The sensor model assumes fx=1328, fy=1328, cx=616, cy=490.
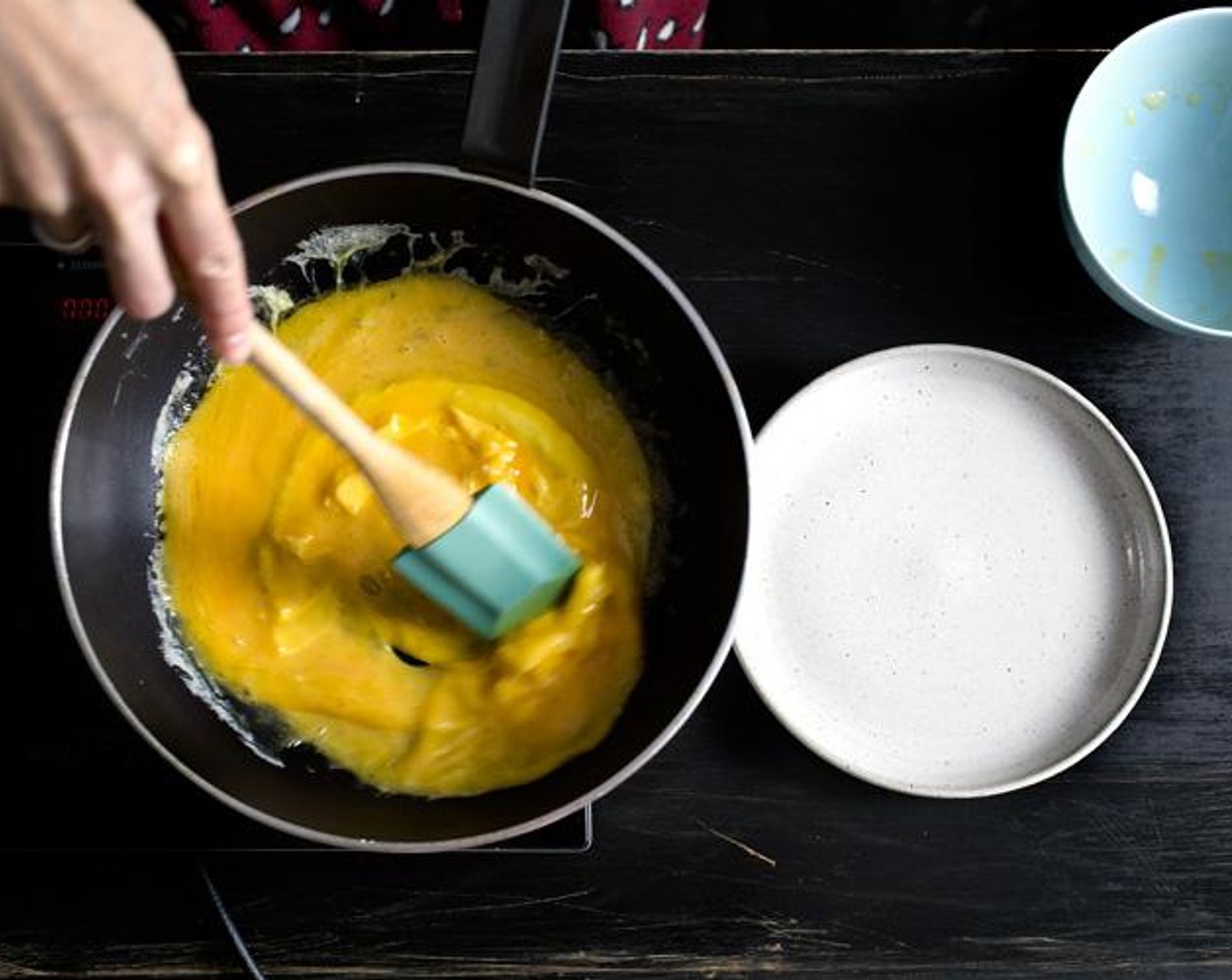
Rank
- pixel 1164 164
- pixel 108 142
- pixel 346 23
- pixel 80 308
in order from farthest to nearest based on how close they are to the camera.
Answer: pixel 346 23
pixel 1164 164
pixel 80 308
pixel 108 142

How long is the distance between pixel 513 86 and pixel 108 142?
0.28m

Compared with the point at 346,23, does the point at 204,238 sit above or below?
below

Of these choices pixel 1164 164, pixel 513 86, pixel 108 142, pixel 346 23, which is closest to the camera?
pixel 108 142

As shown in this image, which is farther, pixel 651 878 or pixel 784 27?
pixel 784 27

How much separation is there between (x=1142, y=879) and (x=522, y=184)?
0.63 metres

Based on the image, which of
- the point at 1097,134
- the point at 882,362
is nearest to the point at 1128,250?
the point at 1097,134

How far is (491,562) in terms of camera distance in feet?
2.68

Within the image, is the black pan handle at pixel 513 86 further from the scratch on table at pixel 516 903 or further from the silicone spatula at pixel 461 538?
the scratch on table at pixel 516 903

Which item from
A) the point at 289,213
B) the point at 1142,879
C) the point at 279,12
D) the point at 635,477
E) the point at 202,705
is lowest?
the point at 1142,879

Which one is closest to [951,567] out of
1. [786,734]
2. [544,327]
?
[786,734]

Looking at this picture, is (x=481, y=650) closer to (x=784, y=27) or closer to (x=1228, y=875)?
(x=1228, y=875)

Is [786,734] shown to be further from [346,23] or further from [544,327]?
[346,23]

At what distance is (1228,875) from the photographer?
93 centimetres

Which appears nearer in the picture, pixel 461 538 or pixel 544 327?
pixel 461 538
